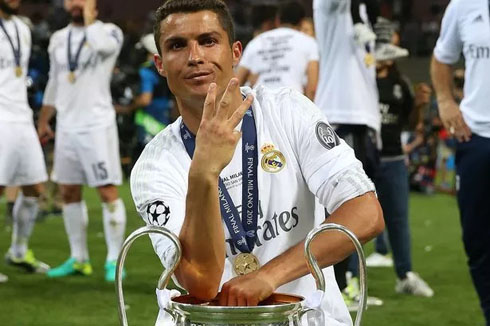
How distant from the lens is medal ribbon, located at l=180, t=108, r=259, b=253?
3191 mm

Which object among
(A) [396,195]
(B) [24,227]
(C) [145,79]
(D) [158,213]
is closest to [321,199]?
(D) [158,213]

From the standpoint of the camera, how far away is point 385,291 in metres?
8.00

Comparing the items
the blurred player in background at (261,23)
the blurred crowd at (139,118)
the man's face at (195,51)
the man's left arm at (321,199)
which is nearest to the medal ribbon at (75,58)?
the blurred player in background at (261,23)

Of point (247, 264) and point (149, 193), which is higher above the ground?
point (149, 193)

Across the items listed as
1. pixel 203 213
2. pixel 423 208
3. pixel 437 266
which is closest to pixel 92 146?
pixel 437 266

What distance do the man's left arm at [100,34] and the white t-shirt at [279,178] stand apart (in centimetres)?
527

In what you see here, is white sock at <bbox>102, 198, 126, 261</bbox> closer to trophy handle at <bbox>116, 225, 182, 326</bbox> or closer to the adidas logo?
the adidas logo

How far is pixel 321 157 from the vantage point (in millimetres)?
3182

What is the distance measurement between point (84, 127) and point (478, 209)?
3876 millimetres

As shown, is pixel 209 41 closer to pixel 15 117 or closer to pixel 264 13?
pixel 15 117

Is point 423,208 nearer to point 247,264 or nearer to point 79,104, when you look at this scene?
point 79,104

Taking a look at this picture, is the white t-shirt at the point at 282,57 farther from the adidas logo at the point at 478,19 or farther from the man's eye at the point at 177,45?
the man's eye at the point at 177,45

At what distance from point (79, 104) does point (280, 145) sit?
551cm

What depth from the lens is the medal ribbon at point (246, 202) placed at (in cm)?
319
